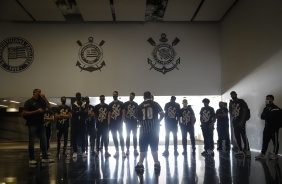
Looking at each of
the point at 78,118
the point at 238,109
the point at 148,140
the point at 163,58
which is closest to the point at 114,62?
the point at 163,58

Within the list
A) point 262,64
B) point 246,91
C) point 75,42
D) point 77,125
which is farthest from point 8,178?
point 75,42

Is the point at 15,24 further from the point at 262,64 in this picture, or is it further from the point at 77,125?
the point at 262,64

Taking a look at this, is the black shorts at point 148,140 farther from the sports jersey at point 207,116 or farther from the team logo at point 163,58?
the team logo at point 163,58

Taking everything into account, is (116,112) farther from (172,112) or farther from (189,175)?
Result: (189,175)

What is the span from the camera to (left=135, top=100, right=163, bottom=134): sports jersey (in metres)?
5.65

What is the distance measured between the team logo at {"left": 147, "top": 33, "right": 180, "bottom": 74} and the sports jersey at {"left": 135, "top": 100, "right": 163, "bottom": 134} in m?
7.15

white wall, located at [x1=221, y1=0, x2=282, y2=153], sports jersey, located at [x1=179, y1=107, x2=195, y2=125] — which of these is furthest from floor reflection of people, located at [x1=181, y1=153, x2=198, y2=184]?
white wall, located at [x1=221, y1=0, x2=282, y2=153]

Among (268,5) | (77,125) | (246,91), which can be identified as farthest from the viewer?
(246,91)

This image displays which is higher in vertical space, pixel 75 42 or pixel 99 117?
pixel 75 42

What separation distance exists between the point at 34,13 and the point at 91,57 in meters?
2.72

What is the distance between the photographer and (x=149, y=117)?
566 cm

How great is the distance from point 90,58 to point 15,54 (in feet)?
9.91

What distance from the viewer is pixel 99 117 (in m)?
7.72

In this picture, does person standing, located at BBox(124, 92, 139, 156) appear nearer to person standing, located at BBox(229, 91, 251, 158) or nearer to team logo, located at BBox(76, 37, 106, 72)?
person standing, located at BBox(229, 91, 251, 158)
